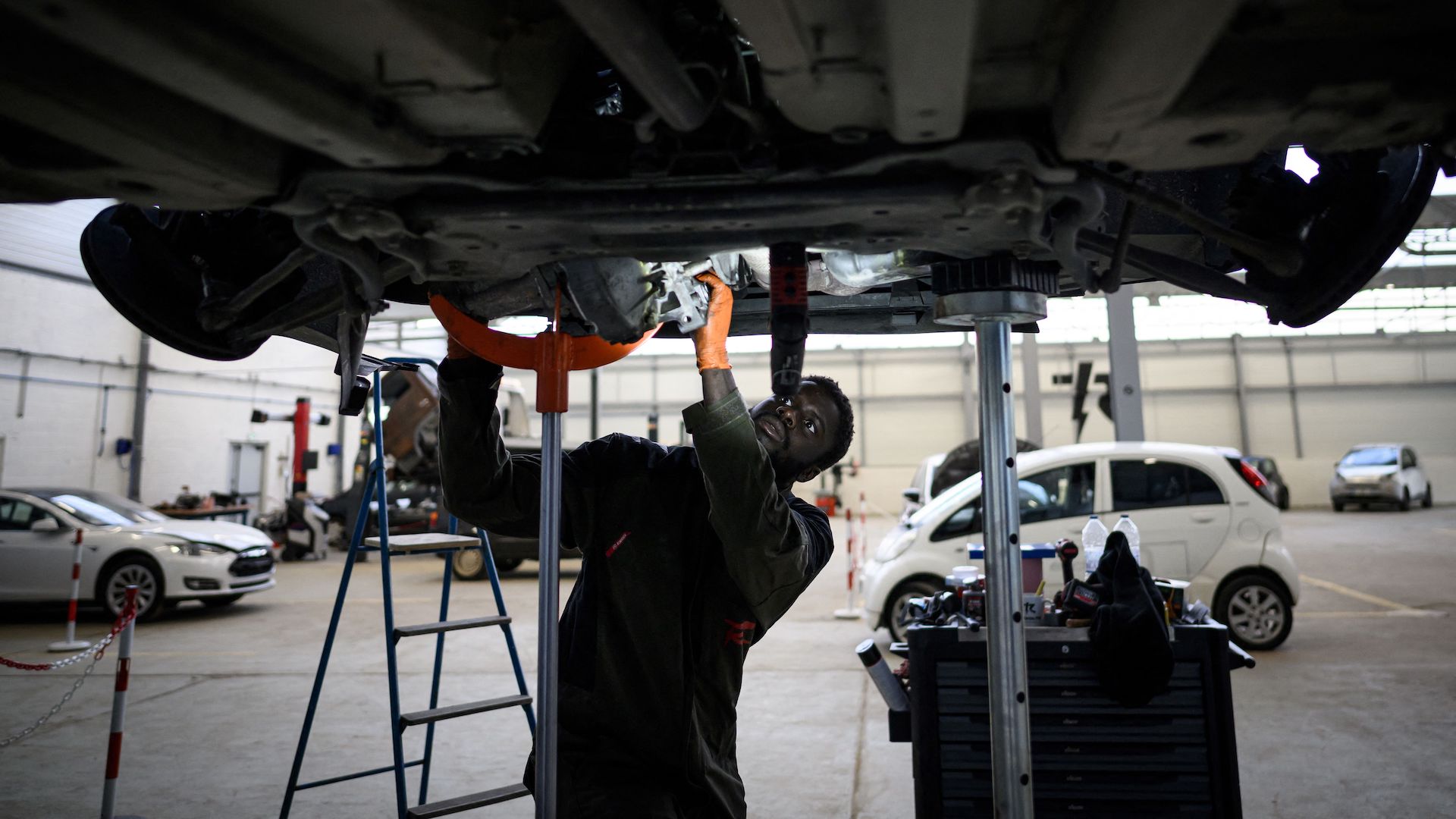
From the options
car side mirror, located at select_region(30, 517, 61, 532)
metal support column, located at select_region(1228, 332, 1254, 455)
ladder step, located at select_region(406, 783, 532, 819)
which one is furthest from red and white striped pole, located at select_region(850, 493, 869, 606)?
metal support column, located at select_region(1228, 332, 1254, 455)

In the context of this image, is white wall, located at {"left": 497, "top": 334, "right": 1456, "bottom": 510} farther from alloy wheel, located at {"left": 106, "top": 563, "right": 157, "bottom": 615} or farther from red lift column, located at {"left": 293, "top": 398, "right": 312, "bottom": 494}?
alloy wheel, located at {"left": 106, "top": 563, "right": 157, "bottom": 615}

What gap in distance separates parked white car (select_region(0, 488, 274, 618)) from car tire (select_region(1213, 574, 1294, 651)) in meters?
7.54

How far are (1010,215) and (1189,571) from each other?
4.88 metres

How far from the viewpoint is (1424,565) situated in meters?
8.84

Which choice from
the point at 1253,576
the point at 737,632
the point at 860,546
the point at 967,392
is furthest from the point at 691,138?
the point at 967,392

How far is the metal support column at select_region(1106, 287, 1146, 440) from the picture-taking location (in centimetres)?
631

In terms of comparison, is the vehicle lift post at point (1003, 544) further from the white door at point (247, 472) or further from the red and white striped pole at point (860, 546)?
the white door at point (247, 472)

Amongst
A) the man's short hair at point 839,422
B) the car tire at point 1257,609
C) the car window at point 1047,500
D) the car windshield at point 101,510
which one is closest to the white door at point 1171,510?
the car window at point 1047,500

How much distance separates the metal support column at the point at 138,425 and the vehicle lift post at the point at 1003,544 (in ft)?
50.7

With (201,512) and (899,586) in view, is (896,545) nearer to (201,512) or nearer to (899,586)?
(899,586)

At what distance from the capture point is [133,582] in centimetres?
699

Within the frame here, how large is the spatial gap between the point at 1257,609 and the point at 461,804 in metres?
4.88

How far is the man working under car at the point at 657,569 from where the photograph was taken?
59.9 inches

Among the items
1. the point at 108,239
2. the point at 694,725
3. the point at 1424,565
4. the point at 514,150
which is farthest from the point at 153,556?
the point at 1424,565
